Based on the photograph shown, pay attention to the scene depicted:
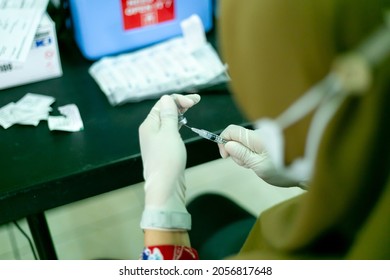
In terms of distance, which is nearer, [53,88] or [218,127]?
[218,127]

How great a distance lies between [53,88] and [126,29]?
0.21 meters

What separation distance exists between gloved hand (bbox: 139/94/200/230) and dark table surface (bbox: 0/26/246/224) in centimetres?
6

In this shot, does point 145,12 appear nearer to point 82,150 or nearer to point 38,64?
point 38,64

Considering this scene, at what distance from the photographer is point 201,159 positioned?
37.0 inches

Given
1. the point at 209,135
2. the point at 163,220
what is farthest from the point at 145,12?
the point at 163,220

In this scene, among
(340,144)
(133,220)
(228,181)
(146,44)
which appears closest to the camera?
(340,144)

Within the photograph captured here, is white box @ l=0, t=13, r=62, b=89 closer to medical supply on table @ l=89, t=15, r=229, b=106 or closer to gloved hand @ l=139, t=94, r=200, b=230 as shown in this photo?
medical supply on table @ l=89, t=15, r=229, b=106

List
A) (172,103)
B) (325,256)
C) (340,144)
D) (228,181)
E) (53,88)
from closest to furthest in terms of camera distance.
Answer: (340,144), (325,256), (172,103), (53,88), (228,181)

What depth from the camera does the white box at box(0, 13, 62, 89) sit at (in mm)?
1044

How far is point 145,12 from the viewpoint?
3.73ft

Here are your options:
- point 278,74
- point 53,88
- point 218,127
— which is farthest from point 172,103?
point 278,74

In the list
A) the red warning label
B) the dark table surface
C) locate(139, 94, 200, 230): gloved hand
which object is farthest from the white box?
locate(139, 94, 200, 230): gloved hand
